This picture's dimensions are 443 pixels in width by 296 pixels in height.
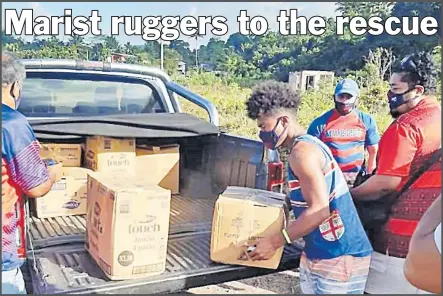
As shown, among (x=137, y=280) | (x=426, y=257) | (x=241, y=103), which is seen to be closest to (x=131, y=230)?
(x=137, y=280)

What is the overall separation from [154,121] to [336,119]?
1.44m

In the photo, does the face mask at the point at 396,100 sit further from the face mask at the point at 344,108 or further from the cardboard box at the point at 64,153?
the cardboard box at the point at 64,153

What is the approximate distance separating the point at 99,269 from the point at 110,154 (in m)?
1.20

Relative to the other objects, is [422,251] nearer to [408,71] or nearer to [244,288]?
[408,71]

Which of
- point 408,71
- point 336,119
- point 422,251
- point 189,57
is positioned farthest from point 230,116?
point 422,251

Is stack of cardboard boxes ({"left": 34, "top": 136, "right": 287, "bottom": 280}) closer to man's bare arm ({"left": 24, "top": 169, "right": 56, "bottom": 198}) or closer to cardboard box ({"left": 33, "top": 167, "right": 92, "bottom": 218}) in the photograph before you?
man's bare arm ({"left": 24, "top": 169, "right": 56, "bottom": 198})

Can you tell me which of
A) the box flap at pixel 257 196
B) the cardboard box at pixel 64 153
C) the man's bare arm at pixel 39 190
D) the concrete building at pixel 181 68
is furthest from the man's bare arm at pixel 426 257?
the concrete building at pixel 181 68

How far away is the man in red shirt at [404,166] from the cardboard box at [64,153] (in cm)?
192

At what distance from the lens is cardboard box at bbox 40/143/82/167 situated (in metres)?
3.48

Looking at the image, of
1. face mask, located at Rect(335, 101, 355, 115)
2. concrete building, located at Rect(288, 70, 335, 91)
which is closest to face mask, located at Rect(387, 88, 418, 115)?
face mask, located at Rect(335, 101, 355, 115)

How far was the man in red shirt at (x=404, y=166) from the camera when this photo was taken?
218cm

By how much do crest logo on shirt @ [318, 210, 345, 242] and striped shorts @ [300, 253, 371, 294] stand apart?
88mm

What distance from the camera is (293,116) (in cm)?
232

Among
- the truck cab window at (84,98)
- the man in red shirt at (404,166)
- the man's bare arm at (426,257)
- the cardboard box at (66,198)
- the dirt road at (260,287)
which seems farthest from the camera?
the dirt road at (260,287)
